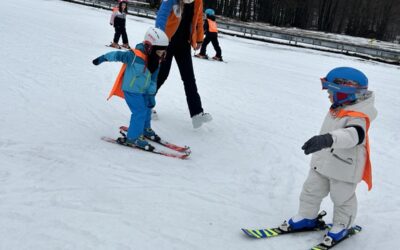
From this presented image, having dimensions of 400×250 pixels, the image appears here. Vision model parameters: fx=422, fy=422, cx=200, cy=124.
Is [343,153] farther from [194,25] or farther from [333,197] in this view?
[194,25]

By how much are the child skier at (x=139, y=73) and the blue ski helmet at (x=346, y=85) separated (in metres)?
2.25

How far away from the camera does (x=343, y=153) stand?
3.28m

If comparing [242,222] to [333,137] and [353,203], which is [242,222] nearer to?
[353,203]

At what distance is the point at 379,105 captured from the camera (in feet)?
32.2

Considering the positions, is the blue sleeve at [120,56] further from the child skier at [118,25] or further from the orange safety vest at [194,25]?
the child skier at [118,25]

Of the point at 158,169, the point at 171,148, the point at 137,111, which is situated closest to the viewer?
the point at 158,169

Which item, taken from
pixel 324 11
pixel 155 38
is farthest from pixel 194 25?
pixel 324 11

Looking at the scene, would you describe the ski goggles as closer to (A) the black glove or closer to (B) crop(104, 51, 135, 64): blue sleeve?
(A) the black glove

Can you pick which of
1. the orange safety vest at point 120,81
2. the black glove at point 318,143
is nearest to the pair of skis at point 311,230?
the black glove at point 318,143

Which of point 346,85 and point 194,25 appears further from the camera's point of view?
point 194,25

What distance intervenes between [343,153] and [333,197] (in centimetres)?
39

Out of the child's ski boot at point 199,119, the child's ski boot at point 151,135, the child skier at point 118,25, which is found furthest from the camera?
the child skier at point 118,25

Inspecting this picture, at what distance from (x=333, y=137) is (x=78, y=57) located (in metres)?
8.98

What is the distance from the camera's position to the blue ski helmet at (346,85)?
3230 millimetres
